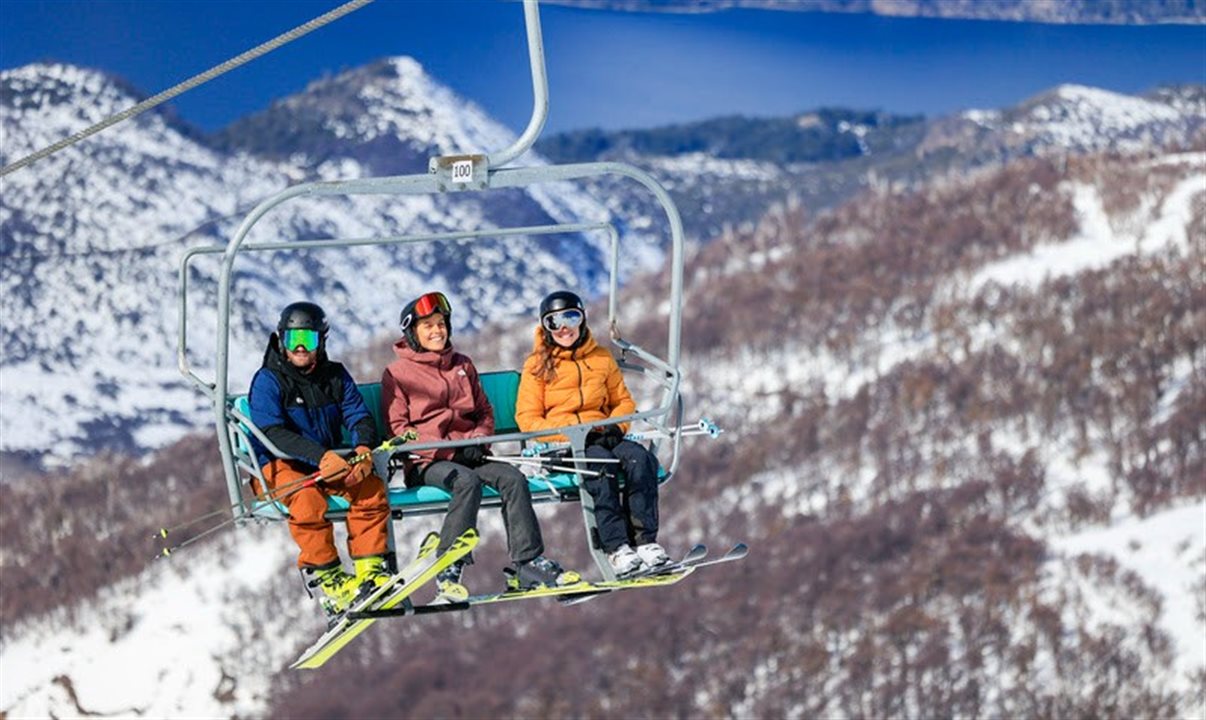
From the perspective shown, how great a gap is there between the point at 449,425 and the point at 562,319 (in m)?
0.94

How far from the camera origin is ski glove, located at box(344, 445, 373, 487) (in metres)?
12.9

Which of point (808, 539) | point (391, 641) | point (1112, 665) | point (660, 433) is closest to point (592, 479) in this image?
point (660, 433)

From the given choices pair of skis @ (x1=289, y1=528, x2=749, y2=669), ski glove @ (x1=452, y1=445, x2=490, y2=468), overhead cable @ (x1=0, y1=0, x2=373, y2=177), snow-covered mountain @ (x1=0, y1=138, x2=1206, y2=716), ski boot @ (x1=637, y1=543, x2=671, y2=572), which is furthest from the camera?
snow-covered mountain @ (x1=0, y1=138, x2=1206, y2=716)

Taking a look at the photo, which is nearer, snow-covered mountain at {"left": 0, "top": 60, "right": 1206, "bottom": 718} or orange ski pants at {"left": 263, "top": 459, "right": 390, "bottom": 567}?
orange ski pants at {"left": 263, "top": 459, "right": 390, "bottom": 567}

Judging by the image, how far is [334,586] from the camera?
13180 millimetres

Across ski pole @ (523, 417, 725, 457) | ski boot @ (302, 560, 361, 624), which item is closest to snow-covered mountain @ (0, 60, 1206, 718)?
ski pole @ (523, 417, 725, 457)

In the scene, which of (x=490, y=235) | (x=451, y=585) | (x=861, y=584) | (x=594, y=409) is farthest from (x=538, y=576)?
(x=861, y=584)

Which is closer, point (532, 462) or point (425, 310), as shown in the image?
point (425, 310)

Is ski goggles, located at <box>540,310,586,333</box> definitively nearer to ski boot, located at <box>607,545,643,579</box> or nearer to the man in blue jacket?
the man in blue jacket

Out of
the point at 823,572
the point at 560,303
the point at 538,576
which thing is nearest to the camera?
the point at 538,576

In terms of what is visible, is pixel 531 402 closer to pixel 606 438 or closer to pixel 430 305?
pixel 606 438

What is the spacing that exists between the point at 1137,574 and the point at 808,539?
35.8 meters

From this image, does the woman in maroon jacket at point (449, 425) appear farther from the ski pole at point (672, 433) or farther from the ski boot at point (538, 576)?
the ski pole at point (672, 433)

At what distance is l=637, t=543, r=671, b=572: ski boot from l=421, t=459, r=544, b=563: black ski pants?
0.62 m
